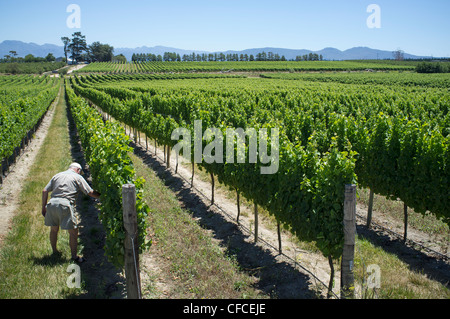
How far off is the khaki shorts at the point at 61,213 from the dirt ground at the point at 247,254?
3.56 feet

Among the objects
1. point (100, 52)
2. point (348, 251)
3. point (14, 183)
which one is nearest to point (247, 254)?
point (348, 251)

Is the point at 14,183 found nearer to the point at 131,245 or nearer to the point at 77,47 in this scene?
the point at 131,245

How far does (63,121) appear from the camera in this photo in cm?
3247

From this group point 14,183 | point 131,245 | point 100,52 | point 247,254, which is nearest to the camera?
point 131,245

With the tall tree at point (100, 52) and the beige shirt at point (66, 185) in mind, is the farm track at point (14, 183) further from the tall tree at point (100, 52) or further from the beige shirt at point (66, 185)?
the tall tree at point (100, 52)

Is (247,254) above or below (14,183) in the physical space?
below

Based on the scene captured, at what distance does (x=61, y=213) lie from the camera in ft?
22.8

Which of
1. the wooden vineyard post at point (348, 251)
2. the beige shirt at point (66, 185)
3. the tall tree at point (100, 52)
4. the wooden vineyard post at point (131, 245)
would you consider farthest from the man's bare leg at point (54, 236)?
the tall tree at point (100, 52)

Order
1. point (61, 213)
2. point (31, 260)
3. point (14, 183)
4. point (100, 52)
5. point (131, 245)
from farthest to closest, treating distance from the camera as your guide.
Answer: point (100, 52)
point (14, 183)
point (31, 260)
point (61, 213)
point (131, 245)

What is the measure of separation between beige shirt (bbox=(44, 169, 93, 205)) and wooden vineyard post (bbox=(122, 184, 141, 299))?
200cm

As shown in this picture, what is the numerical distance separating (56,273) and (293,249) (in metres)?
5.36

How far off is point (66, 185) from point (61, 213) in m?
0.58
